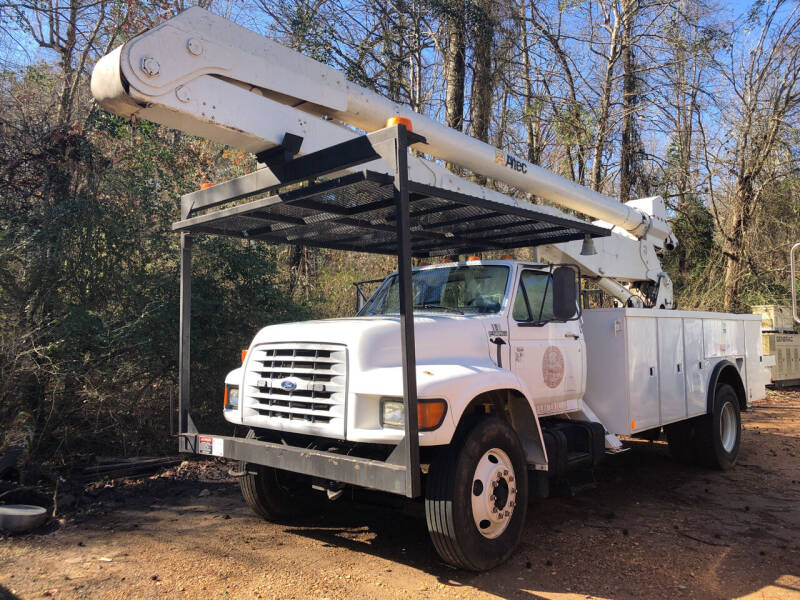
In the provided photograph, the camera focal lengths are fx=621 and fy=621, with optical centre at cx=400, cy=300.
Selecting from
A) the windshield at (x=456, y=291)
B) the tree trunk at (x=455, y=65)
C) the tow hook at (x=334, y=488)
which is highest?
the tree trunk at (x=455, y=65)

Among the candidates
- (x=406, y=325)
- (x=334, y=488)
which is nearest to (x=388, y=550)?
(x=334, y=488)

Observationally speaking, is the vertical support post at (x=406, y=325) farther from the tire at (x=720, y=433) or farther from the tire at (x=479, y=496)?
the tire at (x=720, y=433)

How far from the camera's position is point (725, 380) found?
7.95m

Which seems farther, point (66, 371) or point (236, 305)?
point (236, 305)

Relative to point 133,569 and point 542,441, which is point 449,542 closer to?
point 542,441

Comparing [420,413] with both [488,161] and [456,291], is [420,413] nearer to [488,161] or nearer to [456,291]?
[456,291]

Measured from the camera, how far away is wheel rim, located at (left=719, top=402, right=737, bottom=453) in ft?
25.0

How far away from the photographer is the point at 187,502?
19.7 feet

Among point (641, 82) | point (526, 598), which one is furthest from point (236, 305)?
point (641, 82)

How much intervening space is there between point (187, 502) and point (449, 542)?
319 cm

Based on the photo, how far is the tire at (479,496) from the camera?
3887mm

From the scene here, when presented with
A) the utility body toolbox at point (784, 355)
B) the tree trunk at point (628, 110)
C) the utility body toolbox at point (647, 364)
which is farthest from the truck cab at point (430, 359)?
the tree trunk at point (628, 110)

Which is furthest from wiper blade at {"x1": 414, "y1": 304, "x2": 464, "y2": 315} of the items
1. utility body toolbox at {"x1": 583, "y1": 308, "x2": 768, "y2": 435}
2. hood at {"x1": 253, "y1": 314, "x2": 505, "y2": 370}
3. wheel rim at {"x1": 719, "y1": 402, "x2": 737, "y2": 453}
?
wheel rim at {"x1": 719, "y1": 402, "x2": 737, "y2": 453}

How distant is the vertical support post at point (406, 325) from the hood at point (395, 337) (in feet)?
1.76
